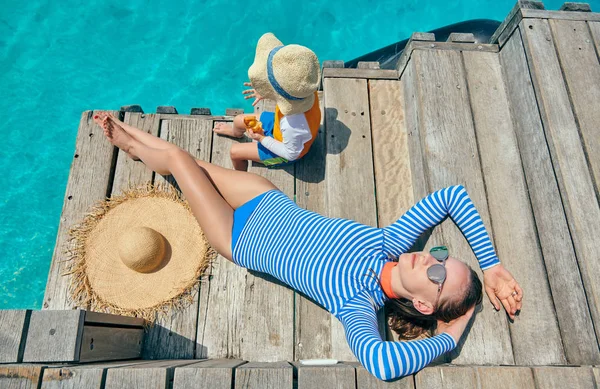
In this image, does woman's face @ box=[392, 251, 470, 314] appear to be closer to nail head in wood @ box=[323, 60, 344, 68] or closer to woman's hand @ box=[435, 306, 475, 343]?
woman's hand @ box=[435, 306, 475, 343]

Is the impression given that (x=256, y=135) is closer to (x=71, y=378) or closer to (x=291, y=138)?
(x=291, y=138)

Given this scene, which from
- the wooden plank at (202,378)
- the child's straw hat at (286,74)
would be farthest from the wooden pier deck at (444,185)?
the child's straw hat at (286,74)

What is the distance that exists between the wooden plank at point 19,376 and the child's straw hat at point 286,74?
65.8 inches

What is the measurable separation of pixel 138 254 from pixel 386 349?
1589 millimetres

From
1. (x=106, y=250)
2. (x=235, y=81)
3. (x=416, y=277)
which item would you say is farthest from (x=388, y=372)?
(x=235, y=81)

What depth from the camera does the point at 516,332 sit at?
1.98 m

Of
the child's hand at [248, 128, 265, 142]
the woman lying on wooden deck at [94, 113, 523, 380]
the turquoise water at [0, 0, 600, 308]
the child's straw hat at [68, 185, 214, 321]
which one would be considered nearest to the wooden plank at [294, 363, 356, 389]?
the woman lying on wooden deck at [94, 113, 523, 380]

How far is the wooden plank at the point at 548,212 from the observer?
1.89 m

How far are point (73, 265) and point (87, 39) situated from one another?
11.7 feet

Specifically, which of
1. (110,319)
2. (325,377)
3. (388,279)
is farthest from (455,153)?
(110,319)

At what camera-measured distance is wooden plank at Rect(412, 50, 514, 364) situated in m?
1.96

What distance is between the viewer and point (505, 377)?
5.33 feet

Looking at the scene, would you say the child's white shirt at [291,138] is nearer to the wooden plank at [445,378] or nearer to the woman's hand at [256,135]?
the woman's hand at [256,135]

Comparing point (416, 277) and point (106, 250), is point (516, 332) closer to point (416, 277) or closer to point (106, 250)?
point (416, 277)
